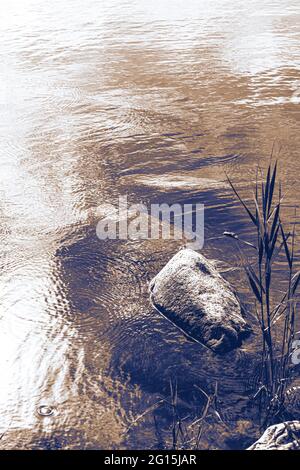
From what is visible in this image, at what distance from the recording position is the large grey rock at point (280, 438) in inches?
102

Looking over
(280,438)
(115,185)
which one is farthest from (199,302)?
(115,185)

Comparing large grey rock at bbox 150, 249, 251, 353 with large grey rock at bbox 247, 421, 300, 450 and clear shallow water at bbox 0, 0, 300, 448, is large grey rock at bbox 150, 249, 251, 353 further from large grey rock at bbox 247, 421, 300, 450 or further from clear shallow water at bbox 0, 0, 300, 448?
large grey rock at bbox 247, 421, 300, 450

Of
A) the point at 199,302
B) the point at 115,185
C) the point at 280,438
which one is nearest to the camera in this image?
the point at 280,438

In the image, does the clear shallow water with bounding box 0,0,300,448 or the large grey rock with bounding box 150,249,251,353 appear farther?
the large grey rock with bounding box 150,249,251,353

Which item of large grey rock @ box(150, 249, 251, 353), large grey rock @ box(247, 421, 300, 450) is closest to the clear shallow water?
large grey rock @ box(150, 249, 251, 353)

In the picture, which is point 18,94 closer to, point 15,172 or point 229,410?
point 15,172

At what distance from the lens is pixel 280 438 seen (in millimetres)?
2621

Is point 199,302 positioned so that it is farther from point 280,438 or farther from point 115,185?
point 115,185

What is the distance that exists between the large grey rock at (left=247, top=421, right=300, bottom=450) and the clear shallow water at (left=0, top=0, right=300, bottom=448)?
0.22 metres

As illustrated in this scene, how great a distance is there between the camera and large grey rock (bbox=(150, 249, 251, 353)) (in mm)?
3400

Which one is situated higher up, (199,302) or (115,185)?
(199,302)

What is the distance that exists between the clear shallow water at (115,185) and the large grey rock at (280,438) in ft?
0.71

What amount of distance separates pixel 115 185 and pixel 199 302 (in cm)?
209
